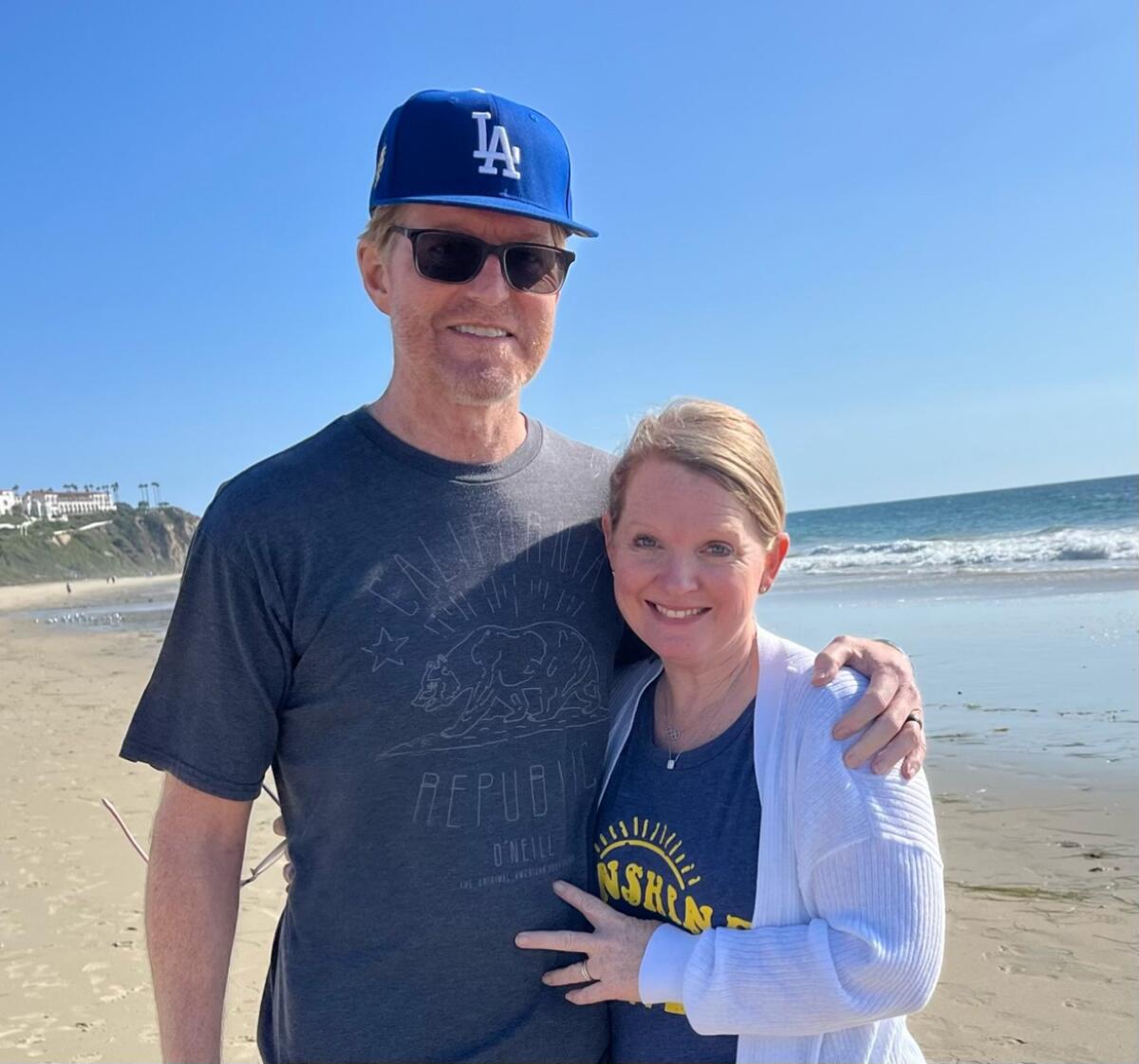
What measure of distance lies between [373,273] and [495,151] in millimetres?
435

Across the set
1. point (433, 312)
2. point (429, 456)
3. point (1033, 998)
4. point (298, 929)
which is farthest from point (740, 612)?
point (1033, 998)

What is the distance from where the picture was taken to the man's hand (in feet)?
5.85

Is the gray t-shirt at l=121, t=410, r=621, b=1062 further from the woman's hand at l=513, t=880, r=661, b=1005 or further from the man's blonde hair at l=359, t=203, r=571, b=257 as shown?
the man's blonde hair at l=359, t=203, r=571, b=257

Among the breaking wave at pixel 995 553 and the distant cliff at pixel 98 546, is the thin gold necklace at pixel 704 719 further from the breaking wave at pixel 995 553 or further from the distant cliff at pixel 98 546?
the distant cliff at pixel 98 546

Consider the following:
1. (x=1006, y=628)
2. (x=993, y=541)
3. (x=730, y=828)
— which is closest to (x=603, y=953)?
(x=730, y=828)

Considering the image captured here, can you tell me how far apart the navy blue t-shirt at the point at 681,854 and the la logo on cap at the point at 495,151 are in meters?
1.27

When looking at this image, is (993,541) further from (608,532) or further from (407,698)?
(407,698)

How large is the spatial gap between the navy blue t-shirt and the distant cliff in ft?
226

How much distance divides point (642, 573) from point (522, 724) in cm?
41

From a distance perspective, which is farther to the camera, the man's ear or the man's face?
the man's ear

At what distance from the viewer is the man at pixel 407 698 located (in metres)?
1.86

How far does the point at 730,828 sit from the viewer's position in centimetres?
193

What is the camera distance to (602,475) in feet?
7.95

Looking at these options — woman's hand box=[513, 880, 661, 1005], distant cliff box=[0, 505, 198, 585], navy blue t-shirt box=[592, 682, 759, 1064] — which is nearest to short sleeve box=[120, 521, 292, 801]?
woman's hand box=[513, 880, 661, 1005]
